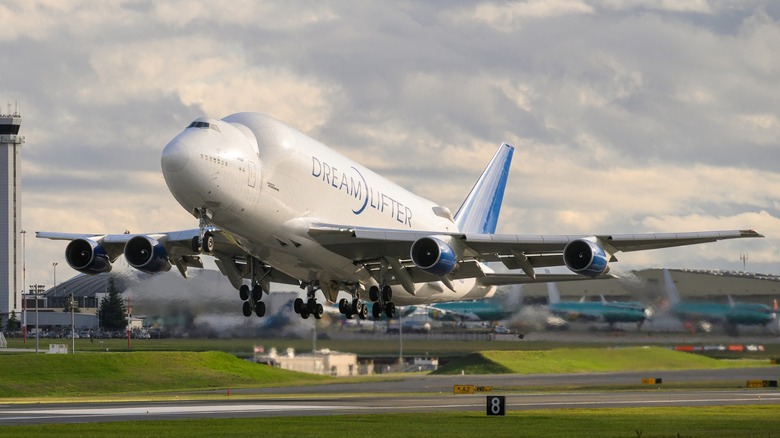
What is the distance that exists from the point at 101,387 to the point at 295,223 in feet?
145

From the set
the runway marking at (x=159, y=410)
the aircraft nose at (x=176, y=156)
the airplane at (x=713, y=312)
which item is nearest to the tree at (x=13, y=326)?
the runway marking at (x=159, y=410)

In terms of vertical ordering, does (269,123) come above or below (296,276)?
above

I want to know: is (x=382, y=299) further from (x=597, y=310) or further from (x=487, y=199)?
(x=597, y=310)

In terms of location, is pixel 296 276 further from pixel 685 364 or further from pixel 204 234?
pixel 685 364

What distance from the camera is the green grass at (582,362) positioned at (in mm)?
74438

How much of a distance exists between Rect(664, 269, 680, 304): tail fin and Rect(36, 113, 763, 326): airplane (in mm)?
13512

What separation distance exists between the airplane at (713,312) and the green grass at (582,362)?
540cm

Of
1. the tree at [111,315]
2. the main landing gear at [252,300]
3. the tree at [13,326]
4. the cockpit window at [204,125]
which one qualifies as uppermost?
the cockpit window at [204,125]

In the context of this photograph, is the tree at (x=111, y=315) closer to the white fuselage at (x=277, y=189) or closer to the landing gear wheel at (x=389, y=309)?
the landing gear wheel at (x=389, y=309)

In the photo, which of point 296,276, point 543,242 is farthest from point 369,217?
point 543,242

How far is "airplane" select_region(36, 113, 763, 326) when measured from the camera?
140 ft

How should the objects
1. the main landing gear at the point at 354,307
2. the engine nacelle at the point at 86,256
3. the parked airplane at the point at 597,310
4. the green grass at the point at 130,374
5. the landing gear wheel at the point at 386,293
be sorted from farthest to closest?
1. the green grass at the point at 130,374
2. the parked airplane at the point at 597,310
3. the main landing gear at the point at 354,307
4. the engine nacelle at the point at 86,256
5. the landing gear wheel at the point at 386,293

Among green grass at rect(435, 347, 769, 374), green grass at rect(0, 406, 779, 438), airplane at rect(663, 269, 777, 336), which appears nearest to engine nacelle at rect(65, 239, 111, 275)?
green grass at rect(0, 406, 779, 438)

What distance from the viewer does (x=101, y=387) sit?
85.6 meters
